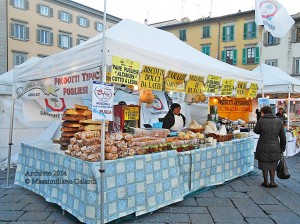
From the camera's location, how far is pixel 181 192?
12.8 ft

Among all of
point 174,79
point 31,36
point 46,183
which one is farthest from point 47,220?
point 31,36

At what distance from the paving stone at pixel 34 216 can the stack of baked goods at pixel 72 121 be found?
2.98 ft

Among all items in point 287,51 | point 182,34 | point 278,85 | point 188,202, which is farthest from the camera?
point 182,34

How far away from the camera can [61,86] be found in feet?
13.3

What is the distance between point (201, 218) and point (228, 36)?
1034 inches

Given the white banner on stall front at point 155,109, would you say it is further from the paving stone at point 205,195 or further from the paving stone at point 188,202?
the paving stone at point 188,202

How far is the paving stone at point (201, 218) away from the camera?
11.0 ft

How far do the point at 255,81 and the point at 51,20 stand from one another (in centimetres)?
2586

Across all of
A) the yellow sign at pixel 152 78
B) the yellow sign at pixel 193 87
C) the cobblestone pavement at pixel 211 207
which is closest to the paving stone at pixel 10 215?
the cobblestone pavement at pixel 211 207

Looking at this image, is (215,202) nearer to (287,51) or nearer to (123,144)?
(123,144)

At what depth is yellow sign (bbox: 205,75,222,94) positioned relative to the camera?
474 centimetres

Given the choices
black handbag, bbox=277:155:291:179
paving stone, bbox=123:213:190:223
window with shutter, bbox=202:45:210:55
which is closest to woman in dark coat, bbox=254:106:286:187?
black handbag, bbox=277:155:291:179

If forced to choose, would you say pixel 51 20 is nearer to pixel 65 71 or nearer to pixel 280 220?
pixel 65 71

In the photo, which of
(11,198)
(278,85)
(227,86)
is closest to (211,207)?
(227,86)
